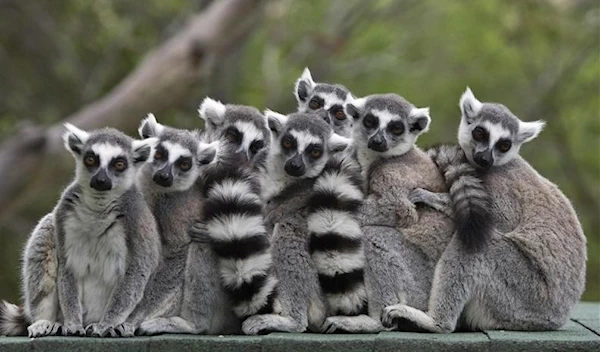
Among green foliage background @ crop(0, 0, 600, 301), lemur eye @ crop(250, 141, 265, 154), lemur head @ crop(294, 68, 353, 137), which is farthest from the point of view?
green foliage background @ crop(0, 0, 600, 301)

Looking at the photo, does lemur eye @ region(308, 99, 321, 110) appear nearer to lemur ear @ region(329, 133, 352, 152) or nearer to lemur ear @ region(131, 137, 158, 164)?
lemur ear @ region(329, 133, 352, 152)

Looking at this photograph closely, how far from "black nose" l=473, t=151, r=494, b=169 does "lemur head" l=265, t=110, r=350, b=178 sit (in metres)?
0.94

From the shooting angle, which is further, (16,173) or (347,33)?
(347,33)

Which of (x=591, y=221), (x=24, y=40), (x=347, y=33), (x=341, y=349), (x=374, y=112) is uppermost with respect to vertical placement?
(x=347, y=33)

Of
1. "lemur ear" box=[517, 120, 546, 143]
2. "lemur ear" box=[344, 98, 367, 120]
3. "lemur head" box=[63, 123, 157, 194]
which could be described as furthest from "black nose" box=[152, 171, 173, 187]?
"lemur ear" box=[517, 120, 546, 143]

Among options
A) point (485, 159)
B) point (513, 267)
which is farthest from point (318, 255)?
point (485, 159)

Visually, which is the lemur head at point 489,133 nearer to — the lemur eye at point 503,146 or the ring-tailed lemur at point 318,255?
the lemur eye at point 503,146

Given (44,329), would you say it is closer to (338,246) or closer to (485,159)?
(338,246)

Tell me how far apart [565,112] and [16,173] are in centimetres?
1862

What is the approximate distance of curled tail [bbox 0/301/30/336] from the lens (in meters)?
7.21

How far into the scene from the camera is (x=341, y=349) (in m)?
6.29

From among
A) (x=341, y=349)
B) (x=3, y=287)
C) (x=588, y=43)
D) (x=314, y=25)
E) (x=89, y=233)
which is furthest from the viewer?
(x=314, y=25)

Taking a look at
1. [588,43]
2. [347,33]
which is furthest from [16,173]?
[588,43]

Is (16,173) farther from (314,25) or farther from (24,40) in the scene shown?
(314,25)
